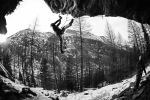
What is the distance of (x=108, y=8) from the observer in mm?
9758

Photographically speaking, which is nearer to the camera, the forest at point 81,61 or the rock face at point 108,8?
the rock face at point 108,8

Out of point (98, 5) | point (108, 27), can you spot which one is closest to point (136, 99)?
point (98, 5)

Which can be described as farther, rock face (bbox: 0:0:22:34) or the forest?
the forest

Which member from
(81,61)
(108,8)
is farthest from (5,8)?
(81,61)

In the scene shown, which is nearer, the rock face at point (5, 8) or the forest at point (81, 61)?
the rock face at point (5, 8)

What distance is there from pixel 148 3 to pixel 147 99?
20.8ft

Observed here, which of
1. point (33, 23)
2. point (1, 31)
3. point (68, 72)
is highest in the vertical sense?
point (33, 23)

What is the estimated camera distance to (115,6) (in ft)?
30.8

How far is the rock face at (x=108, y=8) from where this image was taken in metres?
9.07

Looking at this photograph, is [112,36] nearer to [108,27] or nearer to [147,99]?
[108,27]

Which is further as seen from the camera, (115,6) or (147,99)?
(115,6)

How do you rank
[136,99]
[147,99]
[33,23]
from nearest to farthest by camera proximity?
[147,99] → [136,99] → [33,23]

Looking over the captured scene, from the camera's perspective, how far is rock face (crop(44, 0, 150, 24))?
9.07m

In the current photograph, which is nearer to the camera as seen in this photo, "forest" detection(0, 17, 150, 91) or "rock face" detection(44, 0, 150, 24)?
"rock face" detection(44, 0, 150, 24)
